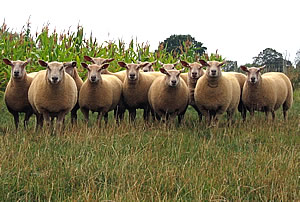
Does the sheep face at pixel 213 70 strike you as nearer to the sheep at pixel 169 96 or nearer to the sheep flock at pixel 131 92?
the sheep flock at pixel 131 92

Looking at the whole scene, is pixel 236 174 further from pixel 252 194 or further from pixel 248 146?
pixel 248 146

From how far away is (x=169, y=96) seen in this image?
21.6 ft

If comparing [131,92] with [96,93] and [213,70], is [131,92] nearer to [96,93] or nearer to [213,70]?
[96,93]

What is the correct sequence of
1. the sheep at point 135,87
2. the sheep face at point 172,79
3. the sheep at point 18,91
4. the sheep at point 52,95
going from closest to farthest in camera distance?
1. the sheep at point 52,95
2. the sheep at point 18,91
3. the sheep face at point 172,79
4. the sheep at point 135,87

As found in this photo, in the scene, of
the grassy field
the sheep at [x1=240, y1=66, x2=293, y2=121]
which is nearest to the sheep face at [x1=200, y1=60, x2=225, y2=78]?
the sheep at [x1=240, y1=66, x2=293, y2=121]

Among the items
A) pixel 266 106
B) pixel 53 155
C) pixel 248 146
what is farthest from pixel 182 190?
pixel 266 106

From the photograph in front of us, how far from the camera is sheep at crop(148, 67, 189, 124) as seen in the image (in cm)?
655

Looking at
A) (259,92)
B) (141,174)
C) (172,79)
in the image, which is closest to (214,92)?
(172,79)

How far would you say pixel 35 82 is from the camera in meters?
5.90

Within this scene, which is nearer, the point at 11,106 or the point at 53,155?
the point at 53,155

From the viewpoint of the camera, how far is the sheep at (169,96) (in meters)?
6.55

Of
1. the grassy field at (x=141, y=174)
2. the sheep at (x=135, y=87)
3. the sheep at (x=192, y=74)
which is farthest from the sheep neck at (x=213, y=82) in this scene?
the grassy field at (x=141, y=174)

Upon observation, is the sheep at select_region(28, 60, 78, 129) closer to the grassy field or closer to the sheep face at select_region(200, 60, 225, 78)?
the grassy field

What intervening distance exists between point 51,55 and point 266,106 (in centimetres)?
481
